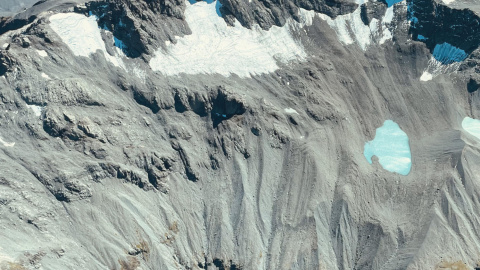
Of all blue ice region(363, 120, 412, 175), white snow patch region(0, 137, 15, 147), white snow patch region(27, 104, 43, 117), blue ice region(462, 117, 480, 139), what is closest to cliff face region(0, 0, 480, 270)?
white snow patch region(0, 137, 15, 147)

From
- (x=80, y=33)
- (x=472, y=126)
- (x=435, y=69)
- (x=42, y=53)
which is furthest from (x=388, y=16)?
(x=42, y=53)

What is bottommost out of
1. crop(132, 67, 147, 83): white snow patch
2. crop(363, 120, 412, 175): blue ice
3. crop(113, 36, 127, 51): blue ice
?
crop(132, 67, 147, 83): white snow patch

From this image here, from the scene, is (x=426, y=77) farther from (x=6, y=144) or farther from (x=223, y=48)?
(x=6, y=144)

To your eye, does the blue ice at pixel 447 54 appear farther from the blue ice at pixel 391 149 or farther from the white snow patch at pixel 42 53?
the white snow patch at pixel 42 53

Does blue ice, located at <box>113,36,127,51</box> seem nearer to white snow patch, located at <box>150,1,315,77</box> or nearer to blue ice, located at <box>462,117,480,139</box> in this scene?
white snow patch, located at <box>150,1,315,77</box>

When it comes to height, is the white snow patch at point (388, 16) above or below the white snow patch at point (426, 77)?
above

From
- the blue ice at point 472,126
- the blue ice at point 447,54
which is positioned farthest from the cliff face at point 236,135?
the blue ice at point 472,126

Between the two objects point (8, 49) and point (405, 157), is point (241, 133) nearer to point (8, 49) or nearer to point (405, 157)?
point (405, 157)
